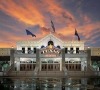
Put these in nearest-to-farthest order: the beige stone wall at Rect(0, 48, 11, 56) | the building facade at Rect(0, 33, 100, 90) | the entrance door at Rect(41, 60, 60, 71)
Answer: the building facade at Rect(0, 33, 100, 90)
the entrance door at Rect(41, 60, 60, 71)
the beige stone wall at Rect(0, 48, 11, 56)

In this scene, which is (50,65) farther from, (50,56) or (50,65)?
(50,56)

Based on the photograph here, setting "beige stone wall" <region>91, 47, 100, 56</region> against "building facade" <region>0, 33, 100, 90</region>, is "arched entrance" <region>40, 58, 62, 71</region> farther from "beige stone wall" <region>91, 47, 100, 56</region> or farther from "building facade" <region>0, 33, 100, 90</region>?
"beige stone wall" <region>91, 47, 100, 56</region>

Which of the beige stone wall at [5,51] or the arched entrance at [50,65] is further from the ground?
the beige stone wall at [5,51]

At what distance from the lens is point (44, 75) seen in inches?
3118

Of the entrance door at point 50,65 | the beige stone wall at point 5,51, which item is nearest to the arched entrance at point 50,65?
the entrance door at point 50,65

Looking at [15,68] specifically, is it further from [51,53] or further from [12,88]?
[12,88]

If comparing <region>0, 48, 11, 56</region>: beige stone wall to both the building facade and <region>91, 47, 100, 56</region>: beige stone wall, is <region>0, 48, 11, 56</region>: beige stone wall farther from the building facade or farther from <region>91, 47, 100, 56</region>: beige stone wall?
<region>91, 47, 100, 56</region>: beige stone wall

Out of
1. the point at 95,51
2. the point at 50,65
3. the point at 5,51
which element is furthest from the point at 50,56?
the point at 5,51

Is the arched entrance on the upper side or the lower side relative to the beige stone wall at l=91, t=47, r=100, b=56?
lower

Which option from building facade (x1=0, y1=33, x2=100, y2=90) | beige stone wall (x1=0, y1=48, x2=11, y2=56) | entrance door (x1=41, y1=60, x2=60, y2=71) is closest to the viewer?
building facade (x1=0, y1=33, x2=100, y2=90)

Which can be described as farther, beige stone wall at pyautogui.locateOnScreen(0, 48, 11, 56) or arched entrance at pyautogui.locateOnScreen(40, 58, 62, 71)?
beige stone wall at pyautogui.locateOnScreen(0, 48, 11, 56)

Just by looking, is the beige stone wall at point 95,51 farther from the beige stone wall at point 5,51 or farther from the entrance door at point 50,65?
the beige stone wall at point 5,51

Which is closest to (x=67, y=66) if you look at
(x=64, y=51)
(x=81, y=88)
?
(x=64, y=51)

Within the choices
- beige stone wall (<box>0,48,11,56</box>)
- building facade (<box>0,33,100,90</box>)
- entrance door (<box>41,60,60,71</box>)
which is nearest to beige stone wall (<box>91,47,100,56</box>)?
building facade (<box>0,33,100,90</box>)
